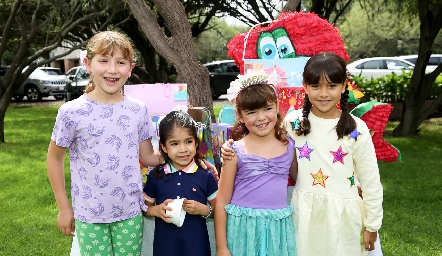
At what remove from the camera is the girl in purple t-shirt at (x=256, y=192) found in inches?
83.3

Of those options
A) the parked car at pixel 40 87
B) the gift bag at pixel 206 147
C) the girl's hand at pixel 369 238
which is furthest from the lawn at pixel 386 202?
the parked car at pixel 40 87

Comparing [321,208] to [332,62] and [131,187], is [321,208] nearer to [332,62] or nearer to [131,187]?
[332,62]

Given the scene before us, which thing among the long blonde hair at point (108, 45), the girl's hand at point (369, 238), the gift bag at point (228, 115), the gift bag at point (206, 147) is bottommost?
the girl's hand at point (369, 238)

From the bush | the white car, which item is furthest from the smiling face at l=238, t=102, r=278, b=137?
the white car

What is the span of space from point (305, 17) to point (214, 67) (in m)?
13.6

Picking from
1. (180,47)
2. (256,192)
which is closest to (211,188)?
(256,192)

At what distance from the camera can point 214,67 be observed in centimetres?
1642

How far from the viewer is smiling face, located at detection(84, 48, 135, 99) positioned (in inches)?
81.0

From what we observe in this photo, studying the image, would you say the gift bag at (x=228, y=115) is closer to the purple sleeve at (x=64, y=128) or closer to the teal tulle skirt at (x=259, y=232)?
the teal tulle skirt at (x=259, y=232)

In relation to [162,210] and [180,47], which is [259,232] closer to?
[162,210]

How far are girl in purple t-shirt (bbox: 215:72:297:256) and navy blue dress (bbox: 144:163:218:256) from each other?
72 millimetres

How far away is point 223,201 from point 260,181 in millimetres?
182

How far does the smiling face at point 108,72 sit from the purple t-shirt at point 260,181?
1.90ft

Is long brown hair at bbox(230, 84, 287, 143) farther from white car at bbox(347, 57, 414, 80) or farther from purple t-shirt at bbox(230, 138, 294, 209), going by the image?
white car at bbox(347, 57, 414, 80)
